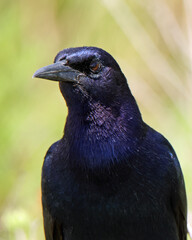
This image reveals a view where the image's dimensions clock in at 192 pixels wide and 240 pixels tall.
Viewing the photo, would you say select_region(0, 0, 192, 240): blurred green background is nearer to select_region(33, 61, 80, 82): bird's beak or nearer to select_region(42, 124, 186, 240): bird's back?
select_region(42, 124, 186, 240): bird's back

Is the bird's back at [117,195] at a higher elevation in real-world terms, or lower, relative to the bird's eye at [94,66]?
lower

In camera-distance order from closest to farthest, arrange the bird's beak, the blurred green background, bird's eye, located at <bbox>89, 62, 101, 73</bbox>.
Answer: the bird's beak
bird's eye, located at <bbox>89, 62, 101, 73</bbox>
the blurred green background

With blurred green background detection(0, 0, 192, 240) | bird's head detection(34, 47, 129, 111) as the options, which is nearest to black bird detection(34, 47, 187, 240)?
bird's head detection(34, 47, 129, 111)

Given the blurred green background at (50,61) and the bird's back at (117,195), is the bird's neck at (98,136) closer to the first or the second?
the bird's back at (117,195)

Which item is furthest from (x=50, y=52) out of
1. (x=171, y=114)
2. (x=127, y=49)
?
(x=171, y=114)

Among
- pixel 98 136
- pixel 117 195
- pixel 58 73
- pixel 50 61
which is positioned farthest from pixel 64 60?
pixel 50 61

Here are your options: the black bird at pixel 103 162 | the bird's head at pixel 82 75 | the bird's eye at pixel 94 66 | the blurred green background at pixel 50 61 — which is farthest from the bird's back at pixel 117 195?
the blurred green background at pixel 50 61

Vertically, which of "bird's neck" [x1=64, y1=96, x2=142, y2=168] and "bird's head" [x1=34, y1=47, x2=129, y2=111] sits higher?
"bird's head" [x1=34, y1=47, x2=129, y2=111]
